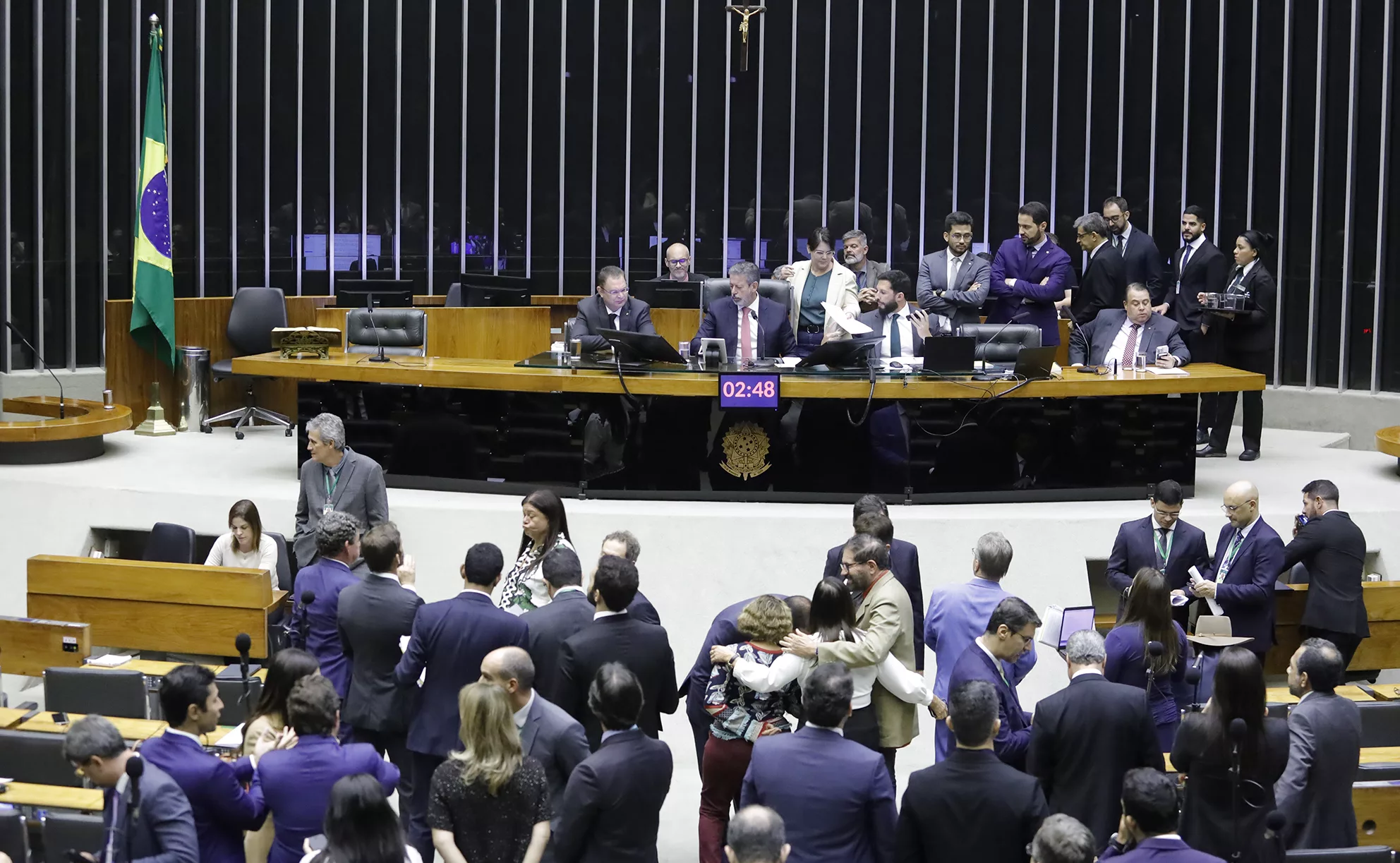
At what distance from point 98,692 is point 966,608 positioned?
3199 millimetres

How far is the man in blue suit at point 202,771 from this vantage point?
4293 millimetres

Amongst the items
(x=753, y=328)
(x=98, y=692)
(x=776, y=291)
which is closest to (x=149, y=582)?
(x=98, y=692)

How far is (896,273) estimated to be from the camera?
9156 mm

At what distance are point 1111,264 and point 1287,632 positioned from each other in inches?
151

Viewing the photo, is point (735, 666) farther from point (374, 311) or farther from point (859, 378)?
point (374, 311)

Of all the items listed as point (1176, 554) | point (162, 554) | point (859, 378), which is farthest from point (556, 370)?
point (1176, 554)

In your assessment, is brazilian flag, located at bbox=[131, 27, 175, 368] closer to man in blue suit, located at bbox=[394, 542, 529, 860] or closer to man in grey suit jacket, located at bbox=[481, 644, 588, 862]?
man in blue suit, located at bbox=[394, 542, 529, 860]

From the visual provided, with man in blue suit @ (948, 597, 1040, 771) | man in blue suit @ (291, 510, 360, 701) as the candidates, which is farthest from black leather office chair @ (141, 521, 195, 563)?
man in blue suit @ (948, 597, 1040, 771)

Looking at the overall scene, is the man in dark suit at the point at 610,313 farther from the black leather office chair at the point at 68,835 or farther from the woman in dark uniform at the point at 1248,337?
the black leather office chair at the point at 68,835

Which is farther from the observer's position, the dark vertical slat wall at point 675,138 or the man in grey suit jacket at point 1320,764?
the dark vertical slat wall at point 675,138

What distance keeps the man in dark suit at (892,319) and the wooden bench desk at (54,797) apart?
16.7 ft

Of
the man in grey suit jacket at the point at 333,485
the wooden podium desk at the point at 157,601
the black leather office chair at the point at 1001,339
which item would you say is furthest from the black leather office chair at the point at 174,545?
the black leather office chair at the point at 1001,339

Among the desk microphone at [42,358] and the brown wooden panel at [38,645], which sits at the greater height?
the desk microphone at [42,358]

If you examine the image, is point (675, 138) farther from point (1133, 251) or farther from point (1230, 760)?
point (1230, 760)
